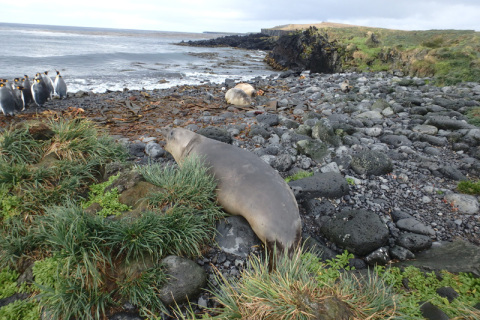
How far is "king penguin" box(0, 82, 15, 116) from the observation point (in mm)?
9188

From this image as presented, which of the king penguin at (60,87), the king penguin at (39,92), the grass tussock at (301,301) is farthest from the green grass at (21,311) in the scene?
the king penguin at (60,87)

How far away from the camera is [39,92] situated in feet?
36.5

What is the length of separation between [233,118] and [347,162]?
4486mm

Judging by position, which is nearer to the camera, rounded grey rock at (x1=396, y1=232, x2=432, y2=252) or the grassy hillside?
rounded grey rock at (x1=396, y1=232, x2=432, y2=252)

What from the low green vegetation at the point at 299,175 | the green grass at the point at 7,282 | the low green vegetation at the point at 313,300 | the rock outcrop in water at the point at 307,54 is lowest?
the green grass at the point at 7,282

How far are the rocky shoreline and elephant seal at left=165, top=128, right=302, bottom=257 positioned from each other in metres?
0.23

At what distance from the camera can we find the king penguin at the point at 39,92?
1098 centimetres

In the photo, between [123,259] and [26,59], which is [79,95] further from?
[26,59]

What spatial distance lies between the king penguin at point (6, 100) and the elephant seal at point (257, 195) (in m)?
8.65

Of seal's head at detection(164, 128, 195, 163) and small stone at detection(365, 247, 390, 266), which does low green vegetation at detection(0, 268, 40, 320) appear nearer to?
seal's head at detection(164, 128, 195, 163)

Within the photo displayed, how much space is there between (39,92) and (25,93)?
47cm

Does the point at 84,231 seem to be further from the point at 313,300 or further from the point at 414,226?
the point at 414,226

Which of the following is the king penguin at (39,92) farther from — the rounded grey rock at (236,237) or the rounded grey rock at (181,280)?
the rounded grey rock at (181,280)

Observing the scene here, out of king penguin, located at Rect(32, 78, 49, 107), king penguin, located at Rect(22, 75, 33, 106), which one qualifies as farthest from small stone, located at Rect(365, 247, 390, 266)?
king penguin, located at Rect(22, 75, 33, 106)
